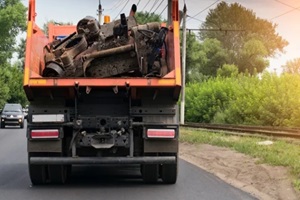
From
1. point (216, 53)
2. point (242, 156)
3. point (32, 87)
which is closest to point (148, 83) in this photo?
point (32, 87)

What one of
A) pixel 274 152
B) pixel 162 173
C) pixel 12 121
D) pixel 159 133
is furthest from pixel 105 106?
pixel 12 121

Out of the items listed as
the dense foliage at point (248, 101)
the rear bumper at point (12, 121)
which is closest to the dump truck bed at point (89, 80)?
the dense foliage at point (248, 101)

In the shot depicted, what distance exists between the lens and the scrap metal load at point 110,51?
429 inches

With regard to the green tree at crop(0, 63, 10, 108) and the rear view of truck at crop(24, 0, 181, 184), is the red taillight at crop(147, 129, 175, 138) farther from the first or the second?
the green tree at crop(0, 63, 10, 108)

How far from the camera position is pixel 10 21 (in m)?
70.0

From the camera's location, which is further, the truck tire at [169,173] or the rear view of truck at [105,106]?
the truck tire at [169,173]

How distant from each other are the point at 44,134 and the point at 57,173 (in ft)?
3.19

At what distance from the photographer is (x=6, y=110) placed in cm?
4038

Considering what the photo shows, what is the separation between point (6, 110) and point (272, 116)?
17.8m

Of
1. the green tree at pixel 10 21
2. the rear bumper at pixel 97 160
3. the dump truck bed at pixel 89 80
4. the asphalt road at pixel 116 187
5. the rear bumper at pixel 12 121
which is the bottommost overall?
the asphalt road at pixel 116 187

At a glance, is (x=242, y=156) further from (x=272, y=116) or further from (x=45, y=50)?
(x=272, y=116)

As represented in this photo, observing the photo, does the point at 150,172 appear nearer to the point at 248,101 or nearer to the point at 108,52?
the point at 108,52

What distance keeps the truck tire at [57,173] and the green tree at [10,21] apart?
60.6 metres

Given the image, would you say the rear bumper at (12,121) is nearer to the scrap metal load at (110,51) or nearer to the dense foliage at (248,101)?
the dense foliage at (248,101)
